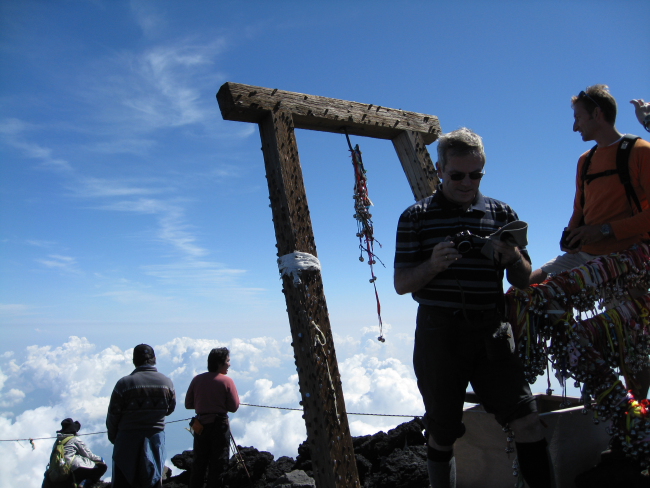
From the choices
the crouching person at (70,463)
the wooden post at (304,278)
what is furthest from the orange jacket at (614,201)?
the crouching person at (70,463)

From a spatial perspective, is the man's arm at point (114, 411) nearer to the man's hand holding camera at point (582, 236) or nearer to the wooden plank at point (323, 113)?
the wooden plank at point (323, 113)

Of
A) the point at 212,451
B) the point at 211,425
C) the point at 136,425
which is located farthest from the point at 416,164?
the point at 212,451

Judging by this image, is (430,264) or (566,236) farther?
(566,236)

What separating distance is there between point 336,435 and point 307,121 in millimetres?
2316

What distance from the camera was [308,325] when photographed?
3.20 meters

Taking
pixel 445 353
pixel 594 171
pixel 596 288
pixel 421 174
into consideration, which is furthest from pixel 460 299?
pixel 421 174

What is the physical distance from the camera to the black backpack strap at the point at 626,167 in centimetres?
307

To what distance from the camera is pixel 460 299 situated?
8.16 ft

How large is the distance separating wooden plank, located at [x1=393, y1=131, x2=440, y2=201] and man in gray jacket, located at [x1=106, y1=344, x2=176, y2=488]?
134 inches

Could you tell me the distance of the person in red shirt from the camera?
591 cm

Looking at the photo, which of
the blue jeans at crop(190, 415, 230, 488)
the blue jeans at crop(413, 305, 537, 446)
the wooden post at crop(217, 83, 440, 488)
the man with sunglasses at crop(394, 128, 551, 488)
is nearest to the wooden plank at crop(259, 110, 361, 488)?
the wooden post at crop(217, 83, 440, 488)

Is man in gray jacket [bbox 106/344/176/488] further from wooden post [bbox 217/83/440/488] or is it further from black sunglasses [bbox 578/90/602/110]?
black sunglasses [bbox 578/90/602/110]

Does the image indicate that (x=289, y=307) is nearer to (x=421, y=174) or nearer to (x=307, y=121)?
(x=307, y=121)

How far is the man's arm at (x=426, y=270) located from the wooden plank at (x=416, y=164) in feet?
5.80
